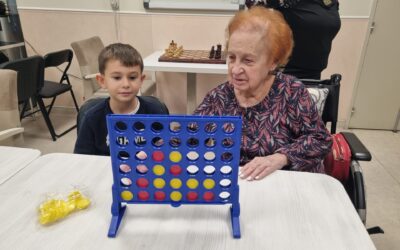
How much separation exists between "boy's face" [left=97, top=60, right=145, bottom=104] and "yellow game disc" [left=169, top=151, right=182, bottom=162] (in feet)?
2.51

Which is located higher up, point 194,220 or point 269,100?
point 269,100

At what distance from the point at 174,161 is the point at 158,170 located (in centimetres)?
5

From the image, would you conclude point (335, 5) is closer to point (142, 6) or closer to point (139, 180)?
point (139, 180)

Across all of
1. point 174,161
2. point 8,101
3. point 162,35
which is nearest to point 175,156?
point 174,161

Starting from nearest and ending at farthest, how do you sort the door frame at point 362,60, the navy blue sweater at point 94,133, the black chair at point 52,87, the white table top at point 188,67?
1. the navy blue sweater at point 94,133
2. the white table top at point 188,67
3. the black chair at point 52,87
4. the door frame at point 362,60

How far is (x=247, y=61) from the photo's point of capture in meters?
1.14

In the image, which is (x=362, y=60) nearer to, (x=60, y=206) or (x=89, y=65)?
(x=89, y=65)

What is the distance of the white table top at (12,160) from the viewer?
0.96 meters

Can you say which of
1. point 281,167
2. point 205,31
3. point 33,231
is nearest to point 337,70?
point 205,31

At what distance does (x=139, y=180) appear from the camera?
746 millimetres

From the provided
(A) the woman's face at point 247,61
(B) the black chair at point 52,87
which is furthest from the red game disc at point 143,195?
(B) the black chair at point 52,87

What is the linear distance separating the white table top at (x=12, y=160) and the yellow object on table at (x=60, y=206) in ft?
0.82

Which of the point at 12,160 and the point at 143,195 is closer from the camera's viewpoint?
the point at 143,195

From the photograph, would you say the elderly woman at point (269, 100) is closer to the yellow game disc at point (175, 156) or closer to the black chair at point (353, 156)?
the black chair at point (353, 156)
